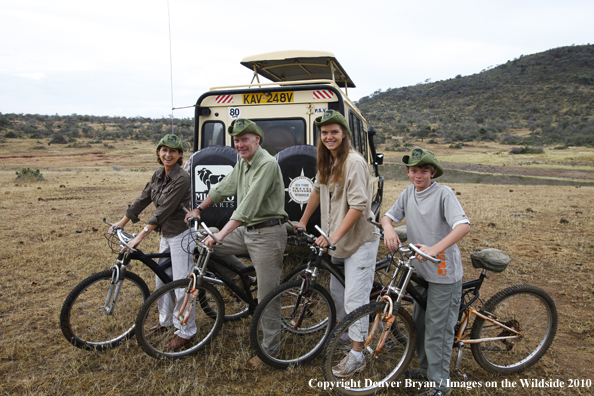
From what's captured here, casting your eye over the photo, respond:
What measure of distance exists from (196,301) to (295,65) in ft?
14.8

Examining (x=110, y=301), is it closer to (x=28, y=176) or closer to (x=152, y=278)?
(x=152, y=278)

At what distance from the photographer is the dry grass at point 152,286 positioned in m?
2.93

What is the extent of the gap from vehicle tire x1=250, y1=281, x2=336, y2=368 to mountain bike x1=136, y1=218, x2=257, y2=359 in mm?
471

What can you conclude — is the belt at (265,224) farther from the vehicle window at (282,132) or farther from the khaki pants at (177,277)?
the vehicle window at (282,132)

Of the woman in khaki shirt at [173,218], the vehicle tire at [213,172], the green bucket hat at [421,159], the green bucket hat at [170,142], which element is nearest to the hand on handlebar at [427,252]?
the green bucket hat at [421,159]

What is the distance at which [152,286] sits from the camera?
Result: 4.86 meters

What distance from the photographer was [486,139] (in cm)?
3859

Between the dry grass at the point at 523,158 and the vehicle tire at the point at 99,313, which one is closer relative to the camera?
the vehicle tire at the point at 99,313

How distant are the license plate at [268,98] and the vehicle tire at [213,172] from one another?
107 centimetres

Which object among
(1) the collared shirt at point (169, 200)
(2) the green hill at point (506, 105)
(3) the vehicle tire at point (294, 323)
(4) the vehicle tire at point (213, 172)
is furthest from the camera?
(2) the green hill at point (506, 105)

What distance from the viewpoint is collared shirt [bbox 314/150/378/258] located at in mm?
2748

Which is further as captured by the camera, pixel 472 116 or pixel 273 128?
→ pixel 472 116

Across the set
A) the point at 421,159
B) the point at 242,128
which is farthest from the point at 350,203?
the point at 242,128

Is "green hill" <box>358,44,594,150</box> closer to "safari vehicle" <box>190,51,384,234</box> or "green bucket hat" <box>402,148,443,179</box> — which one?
"safari vehicle" <box>190,51,384,234</box>
